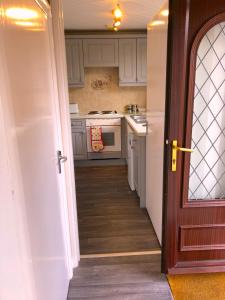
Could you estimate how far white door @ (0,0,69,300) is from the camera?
33.7 inches

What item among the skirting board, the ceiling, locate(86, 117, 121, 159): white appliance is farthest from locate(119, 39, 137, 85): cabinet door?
the skirting board

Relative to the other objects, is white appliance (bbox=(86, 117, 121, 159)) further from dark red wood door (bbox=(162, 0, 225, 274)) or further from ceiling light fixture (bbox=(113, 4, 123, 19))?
dark red wood door (bbox=(162, 0, 225, 274))

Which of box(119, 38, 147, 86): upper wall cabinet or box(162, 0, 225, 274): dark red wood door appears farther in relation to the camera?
box(119, 38, 147, 86): upper wall cabinet

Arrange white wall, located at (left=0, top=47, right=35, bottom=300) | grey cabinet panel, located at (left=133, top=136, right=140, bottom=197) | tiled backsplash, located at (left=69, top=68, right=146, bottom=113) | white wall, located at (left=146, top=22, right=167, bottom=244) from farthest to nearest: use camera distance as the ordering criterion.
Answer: tiled backsplash, located at (left=69, top=68, right=146, bottom=113)
grey cabinet panel, located at (left=133, top=136, right=140, bottom=197)
white wall, located at (left=146, top=22, right=167, bottom=244)
white wall, located at (left=0, top=47, right=35, bottom=300)

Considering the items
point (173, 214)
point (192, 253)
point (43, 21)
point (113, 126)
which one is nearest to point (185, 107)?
point (173, 214)

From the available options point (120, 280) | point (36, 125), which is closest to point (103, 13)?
point (36, 125)

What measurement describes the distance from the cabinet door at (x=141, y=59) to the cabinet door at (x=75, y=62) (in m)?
1.04

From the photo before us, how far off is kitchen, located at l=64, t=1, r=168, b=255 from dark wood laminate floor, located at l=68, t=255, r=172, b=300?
79 cm

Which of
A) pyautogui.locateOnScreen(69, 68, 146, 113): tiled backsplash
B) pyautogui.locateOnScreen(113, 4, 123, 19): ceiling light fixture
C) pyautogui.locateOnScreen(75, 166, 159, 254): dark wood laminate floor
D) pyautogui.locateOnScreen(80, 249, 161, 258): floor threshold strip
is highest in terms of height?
pyautogui.locateOnScreen(113, 4, 123, 19): ceiling light fixture

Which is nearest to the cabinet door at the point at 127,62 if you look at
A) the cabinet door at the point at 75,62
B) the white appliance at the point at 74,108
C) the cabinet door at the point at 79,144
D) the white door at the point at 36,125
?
the cabinet door at the point at 75,62

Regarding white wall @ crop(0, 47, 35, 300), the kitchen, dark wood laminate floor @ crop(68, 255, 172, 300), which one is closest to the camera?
white wall @ crop(0, 47, 35, 300)

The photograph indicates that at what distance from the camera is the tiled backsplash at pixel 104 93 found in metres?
4.88

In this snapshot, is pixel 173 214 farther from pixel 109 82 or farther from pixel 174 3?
pixel 109 82

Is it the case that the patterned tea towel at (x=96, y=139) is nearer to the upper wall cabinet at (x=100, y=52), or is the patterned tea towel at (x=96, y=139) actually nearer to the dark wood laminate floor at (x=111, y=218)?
the dark wood laminate floor at (x=111, y=218)
